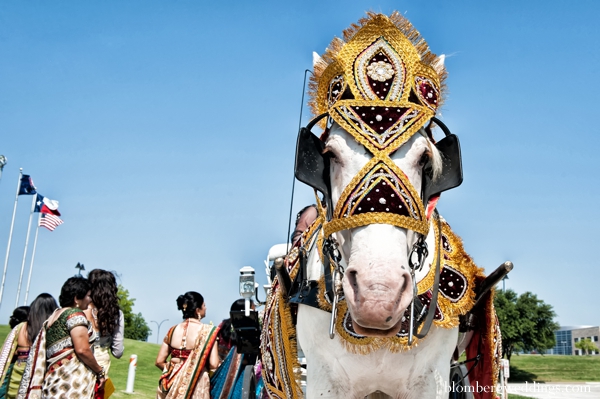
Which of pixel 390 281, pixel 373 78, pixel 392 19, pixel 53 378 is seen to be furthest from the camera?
pixel 53 378

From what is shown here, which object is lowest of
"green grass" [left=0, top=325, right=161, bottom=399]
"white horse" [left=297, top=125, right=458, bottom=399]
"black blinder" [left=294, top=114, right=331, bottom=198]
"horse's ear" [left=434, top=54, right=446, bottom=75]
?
"green grass" [left=0, top=325, right=161, bottom=399]

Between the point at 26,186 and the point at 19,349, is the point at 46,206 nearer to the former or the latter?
the point at 26,186

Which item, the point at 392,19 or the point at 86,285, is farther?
the point at 86,285

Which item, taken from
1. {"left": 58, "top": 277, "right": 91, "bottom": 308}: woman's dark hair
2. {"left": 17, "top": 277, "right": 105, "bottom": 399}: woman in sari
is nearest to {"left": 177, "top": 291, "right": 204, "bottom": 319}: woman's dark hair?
{"left": 58, "top": 277, "right": 91, "bottom": 308}: woman's dark hair

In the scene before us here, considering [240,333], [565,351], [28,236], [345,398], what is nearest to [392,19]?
[345,398]

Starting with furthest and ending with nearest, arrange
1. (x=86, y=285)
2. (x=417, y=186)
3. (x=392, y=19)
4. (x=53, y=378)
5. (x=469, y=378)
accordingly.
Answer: (x=86, y=285) → (x=53, y=378) → (x=469, y=378) → (x=392, y=19) → (x=417, y=186)

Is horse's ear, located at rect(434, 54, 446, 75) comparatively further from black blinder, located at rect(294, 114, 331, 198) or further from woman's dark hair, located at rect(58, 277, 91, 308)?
woman's dark hair, located at rect(58, 277, 91, 308)

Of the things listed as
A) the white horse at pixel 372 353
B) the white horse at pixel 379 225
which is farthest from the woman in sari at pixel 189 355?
the white horse at pixel 372 353

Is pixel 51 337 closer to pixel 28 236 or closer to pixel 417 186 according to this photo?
pixel 417 186

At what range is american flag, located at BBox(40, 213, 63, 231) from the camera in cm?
2805

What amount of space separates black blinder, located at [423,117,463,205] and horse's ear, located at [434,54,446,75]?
645 mm

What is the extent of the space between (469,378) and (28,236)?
3262cm

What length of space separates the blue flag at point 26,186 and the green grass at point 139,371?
724cm

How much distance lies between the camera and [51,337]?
565 centimetres
